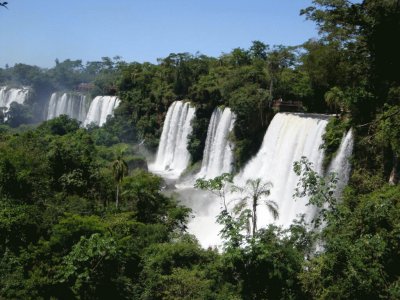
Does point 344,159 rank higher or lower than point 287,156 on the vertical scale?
higher

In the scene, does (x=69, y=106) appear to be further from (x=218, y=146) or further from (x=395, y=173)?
(x=395, y=173)

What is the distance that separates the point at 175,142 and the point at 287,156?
2071cm

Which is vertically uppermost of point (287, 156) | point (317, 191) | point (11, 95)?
point (11, 95)

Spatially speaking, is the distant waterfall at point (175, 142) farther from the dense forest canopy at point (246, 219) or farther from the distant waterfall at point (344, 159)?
the distant waterfall at point (344, 159)

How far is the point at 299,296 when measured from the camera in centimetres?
1474

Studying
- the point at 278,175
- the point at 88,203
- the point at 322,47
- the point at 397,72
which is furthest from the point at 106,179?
the point at 397,72

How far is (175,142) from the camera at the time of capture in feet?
151

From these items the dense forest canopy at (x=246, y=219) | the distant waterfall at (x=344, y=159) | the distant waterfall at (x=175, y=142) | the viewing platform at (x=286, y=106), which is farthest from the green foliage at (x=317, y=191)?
the distant waterfall at (x=175, y=142)

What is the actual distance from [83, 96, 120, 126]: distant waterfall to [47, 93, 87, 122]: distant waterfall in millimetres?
6942

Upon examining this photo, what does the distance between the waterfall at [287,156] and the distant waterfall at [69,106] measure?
50590mm

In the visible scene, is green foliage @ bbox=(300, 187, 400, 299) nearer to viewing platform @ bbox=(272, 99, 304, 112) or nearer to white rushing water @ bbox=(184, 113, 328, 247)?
white rushing water @ bbox=(184, 113, 328, 247)

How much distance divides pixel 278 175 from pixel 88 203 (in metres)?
11.8

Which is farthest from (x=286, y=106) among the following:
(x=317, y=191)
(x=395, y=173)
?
(x=317, y=191)

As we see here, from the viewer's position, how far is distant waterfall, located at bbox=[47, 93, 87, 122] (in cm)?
7631
